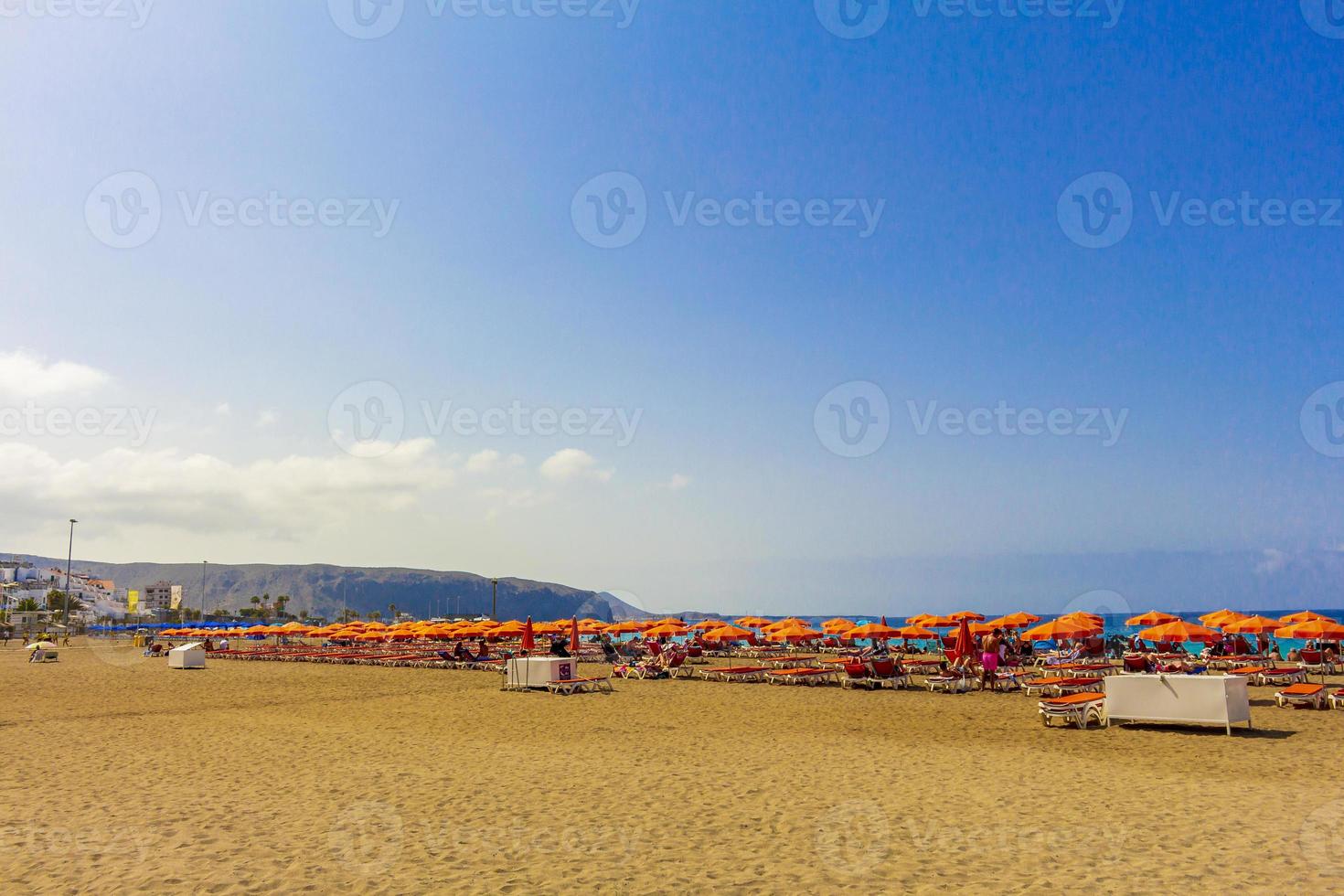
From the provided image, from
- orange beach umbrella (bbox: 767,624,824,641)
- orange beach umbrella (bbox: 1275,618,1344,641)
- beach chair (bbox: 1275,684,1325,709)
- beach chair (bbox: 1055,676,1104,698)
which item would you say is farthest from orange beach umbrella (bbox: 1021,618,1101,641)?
beach chair (bbox: 1275,684,1325,709)

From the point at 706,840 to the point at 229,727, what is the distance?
37.1ft

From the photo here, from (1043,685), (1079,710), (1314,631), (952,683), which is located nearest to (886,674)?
(952,683)

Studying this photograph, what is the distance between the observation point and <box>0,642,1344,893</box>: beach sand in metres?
6.71

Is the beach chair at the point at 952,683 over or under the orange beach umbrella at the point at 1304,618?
under

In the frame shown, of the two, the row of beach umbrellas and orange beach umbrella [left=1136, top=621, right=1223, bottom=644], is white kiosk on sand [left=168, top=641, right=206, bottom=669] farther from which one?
orange beach umbrella [left=1136, top=621, right=1223, bottom=644]

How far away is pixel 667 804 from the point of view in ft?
29.7

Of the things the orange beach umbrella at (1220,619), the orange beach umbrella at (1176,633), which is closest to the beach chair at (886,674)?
the orange beach umbrella at (1176,633)

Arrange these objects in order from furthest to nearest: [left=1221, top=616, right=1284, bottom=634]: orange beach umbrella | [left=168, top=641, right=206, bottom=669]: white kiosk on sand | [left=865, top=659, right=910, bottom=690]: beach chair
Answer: [left=168, top=641, right=206, bottom=669]: white kiosk on sand
[left=1221, top=616, right=1284, bottom=634]: orange beach umbrella
[left=865, top=659, right=910, bottom=690]: beach chair

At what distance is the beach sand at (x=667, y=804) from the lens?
6.71m

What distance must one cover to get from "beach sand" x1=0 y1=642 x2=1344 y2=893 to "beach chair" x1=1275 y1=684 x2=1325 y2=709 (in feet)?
1.31

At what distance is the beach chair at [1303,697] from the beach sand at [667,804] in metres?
0.40

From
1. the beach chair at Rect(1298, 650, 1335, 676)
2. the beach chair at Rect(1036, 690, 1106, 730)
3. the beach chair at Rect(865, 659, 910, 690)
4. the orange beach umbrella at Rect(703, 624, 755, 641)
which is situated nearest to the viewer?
the beach chair at Rect(1036, 690, 1106, 730)

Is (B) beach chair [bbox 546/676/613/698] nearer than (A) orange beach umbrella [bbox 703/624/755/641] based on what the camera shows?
Yes

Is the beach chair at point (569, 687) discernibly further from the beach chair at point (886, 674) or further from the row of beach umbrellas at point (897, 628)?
the beach chair at point (886, 674)
